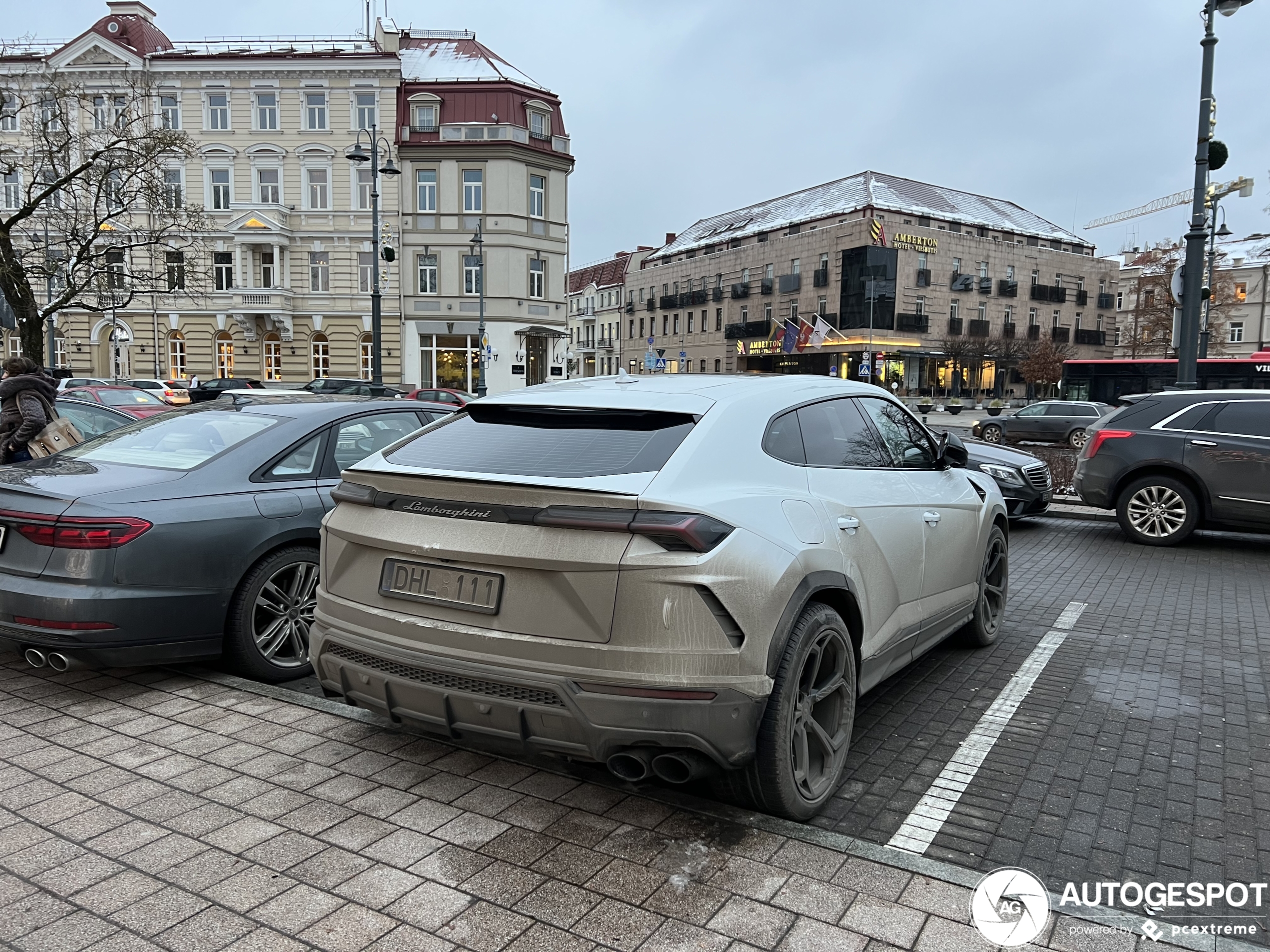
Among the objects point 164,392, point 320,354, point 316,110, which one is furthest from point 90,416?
point 316,110

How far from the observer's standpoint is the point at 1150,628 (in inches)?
239

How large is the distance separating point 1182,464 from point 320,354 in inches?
1659

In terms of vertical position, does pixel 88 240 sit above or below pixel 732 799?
above

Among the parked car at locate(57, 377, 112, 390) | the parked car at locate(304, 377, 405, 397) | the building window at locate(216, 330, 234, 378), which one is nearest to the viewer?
the parked car at locate(57, 377, 112, 390)

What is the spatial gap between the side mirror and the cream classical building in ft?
137

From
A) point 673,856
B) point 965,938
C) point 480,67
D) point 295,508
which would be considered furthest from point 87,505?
point 480,67

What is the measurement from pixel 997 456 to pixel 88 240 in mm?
15467

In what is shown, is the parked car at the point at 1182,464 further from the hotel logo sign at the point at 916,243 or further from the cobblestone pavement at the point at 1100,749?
the hotel logo sign at the point at 916,243

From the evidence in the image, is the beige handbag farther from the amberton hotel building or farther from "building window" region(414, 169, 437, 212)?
the amberton hotel building

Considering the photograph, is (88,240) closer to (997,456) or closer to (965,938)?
(997,456)

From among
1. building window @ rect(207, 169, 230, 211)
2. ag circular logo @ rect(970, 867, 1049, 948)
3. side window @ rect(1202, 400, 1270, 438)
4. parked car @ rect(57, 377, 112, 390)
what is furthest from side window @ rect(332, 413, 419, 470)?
building window @ rect(207, 169, 230, 211)

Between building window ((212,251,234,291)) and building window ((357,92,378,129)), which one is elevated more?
building window ((357,92,378,129))

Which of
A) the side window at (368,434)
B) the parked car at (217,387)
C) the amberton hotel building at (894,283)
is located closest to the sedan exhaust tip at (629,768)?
the side window at (368,434)

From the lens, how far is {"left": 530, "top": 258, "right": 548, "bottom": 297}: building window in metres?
43.9
